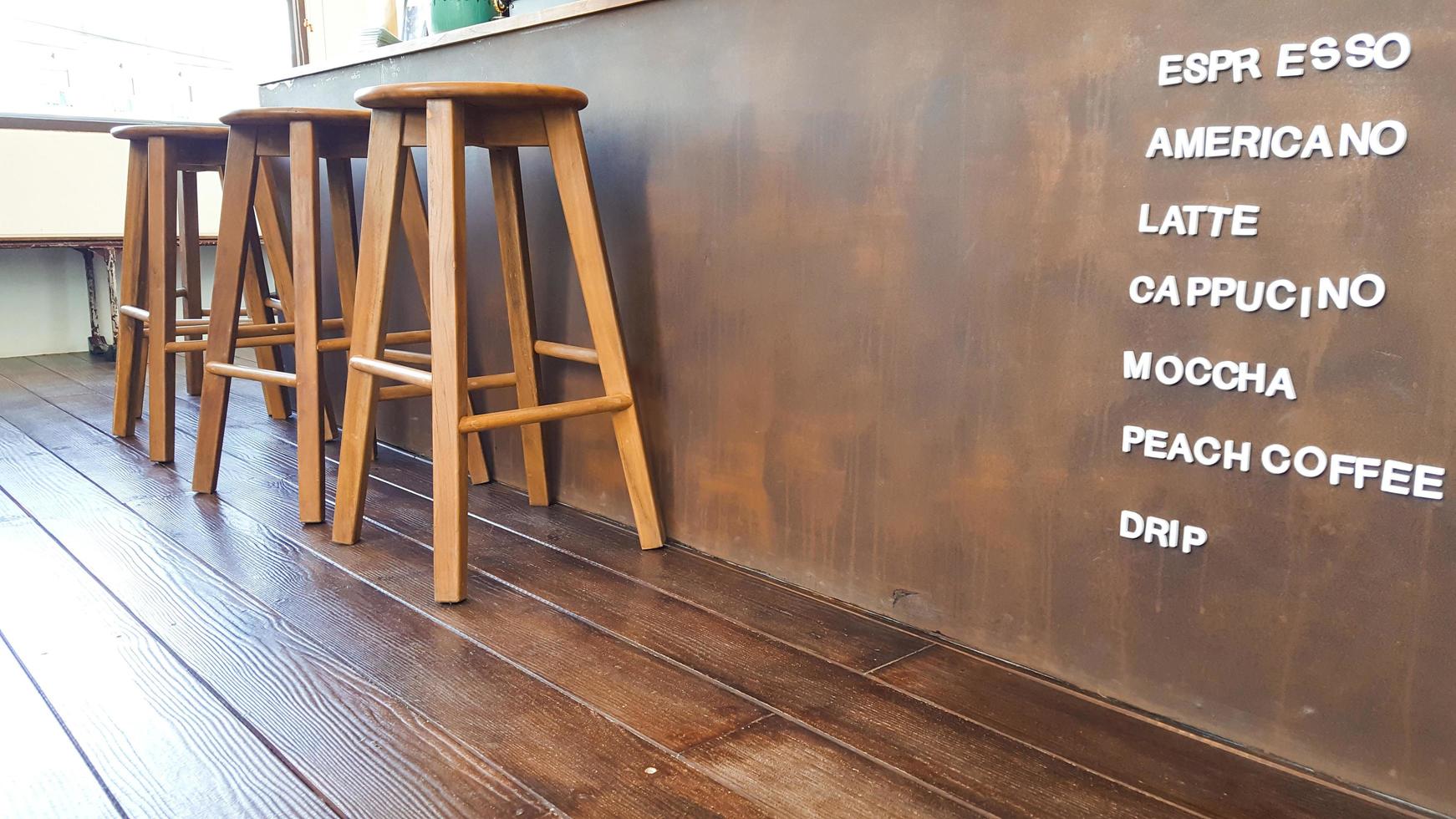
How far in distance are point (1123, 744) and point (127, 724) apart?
1.08 meters

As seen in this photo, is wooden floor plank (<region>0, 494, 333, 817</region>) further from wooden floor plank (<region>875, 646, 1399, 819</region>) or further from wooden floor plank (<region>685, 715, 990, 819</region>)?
wooden floor plank (<region>875, 646, 1399, 819</region>)

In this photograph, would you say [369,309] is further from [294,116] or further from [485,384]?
[294,116]

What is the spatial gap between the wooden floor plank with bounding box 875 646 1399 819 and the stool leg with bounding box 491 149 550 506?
967 millimetres

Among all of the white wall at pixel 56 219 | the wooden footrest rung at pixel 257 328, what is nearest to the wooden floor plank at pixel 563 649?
the wooden footrest rung at pixel 257 328

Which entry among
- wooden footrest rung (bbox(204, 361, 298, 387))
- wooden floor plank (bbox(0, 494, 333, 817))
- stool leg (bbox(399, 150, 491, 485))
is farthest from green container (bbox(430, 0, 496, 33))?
wooden floor plank (bbox(0, 494, 333, 817))

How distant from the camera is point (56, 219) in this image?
411cm

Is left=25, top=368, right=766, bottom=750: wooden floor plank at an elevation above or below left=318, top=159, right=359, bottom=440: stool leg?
below

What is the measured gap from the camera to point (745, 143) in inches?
64.3

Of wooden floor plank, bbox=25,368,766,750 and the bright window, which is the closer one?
wooden floor plank, bbox=25,368,766,750

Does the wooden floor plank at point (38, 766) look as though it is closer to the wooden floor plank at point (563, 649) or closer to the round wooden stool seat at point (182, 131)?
the wooden floor plank at point (563, 649)

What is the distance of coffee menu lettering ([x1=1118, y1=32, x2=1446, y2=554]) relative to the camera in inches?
39.4

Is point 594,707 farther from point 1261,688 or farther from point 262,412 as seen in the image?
point 262,412

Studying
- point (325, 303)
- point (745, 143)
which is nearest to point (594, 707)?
point (745, 143)

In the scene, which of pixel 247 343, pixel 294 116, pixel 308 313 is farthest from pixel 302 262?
pixel 247 343
